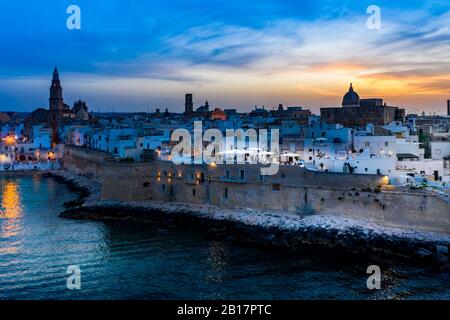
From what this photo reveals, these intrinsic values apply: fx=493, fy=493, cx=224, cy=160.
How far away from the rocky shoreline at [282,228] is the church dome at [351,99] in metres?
32.8

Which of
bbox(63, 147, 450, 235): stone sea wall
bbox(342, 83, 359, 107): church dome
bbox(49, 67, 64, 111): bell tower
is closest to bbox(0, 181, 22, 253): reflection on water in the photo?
bbox(63, 147, 450, 235): stone sea wall

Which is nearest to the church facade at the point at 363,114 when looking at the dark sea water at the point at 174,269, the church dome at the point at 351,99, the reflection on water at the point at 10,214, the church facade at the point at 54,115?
the church dome at the point at 351,99

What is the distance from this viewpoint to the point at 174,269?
65.7ft

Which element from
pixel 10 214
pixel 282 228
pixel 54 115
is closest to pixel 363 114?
pixel 282 228

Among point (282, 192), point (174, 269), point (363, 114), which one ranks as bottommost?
point (174, 269)

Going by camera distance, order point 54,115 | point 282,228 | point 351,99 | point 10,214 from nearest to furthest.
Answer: point 282,228 < point 10,214 < point 351,99 < point 54,115

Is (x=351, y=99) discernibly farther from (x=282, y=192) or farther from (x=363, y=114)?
(x=282, y=192)

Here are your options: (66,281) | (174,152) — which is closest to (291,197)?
(174,152)

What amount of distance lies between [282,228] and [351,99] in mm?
35686

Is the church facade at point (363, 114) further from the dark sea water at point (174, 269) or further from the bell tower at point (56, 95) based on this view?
the bell tower at point (56, 95)

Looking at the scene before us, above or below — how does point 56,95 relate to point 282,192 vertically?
above

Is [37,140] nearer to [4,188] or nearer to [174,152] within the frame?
[4,188]

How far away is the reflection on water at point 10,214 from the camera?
24.1 meters

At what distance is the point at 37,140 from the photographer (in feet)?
220
